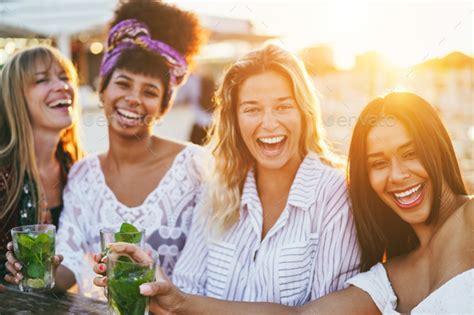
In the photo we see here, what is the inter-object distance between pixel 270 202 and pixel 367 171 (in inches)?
21.0

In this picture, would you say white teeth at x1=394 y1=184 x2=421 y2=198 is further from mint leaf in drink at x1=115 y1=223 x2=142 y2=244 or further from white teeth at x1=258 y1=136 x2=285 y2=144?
mint leaf in drink at x1=115 y1=223 x2=142 y2=244

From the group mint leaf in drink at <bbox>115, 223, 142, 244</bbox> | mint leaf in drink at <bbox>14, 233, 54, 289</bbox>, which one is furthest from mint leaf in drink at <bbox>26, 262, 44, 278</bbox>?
mint leaf in drink at <bbox>115, 223, 142, 244</bbox>

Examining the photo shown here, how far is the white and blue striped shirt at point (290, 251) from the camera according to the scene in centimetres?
215

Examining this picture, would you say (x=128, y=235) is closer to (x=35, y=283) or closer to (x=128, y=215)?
(x=35, y=283)

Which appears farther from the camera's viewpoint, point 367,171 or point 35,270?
point 367,171

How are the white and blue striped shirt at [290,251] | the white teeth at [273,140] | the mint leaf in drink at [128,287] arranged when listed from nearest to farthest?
the mint leaf in drink at [128,287], the white and blue striped shirt at [290,251], the white teeth at [273,140]

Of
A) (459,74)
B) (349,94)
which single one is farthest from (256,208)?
(459,74)

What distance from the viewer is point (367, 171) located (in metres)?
2.00

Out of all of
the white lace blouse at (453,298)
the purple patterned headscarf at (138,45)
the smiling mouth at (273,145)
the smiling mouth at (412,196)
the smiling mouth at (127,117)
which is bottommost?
the white lace blouse at (453,298)

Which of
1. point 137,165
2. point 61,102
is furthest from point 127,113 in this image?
point 61,102

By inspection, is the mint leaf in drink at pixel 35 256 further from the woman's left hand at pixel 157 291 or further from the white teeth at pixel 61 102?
the white teeth at pixel 61 102

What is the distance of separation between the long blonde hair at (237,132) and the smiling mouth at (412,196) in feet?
1.75

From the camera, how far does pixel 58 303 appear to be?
76.9 inches

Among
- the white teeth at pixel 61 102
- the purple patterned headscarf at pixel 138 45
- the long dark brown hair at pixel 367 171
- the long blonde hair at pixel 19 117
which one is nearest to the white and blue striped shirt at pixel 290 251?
the long dark brown hair at pixel 367 171
